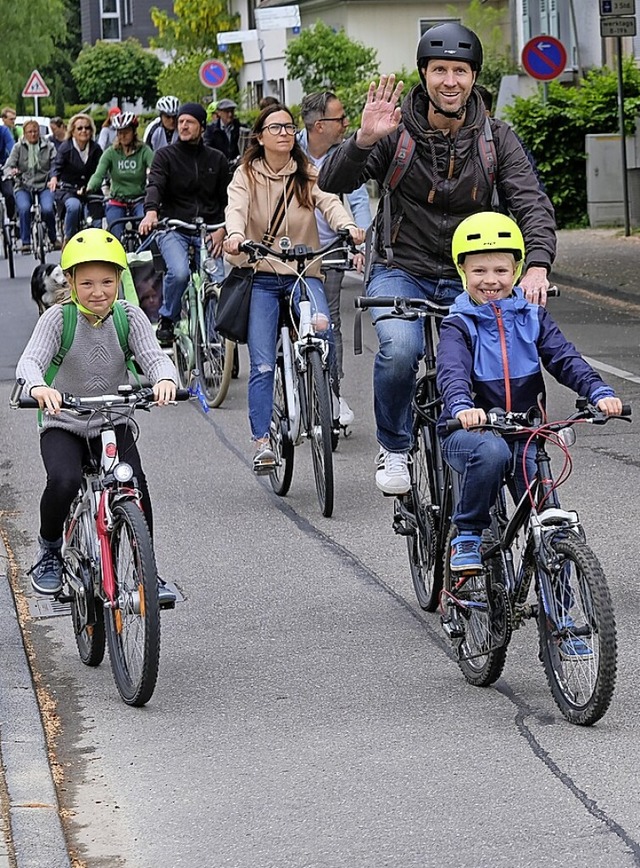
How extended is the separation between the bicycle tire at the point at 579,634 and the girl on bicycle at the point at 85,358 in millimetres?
1592

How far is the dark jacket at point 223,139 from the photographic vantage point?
72.5 ft

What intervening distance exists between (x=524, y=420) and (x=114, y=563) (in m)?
1.50

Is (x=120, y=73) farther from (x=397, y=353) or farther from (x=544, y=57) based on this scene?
(x=397, y=353)

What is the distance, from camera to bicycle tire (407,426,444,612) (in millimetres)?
6414

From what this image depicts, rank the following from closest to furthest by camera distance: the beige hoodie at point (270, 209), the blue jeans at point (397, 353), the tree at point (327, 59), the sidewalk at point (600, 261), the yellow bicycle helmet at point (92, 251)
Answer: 1. the yellow bicycle helmet at point (92, 251)
2. the blue jeans at point (397, 353)
3. the beige hoodie at point (270, 209)
4. the sidewalk at point (600, 261)
5. the tree at point (327, 59)

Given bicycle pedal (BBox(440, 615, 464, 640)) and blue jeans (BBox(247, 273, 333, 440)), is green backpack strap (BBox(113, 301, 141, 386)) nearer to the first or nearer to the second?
bicycle pedal (BBox(440, 615, 464, 640))

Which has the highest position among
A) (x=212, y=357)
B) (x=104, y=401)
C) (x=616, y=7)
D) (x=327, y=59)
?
(x=327, y=59)

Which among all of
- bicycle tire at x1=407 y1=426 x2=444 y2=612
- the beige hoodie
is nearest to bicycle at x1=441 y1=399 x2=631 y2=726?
bicycle tire at x1=407 y1=426 x2=444 y2=612

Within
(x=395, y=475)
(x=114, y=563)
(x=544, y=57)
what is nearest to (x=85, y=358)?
(x=114, y=563)

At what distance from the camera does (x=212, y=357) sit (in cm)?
1222

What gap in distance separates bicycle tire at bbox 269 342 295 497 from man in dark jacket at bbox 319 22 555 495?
7.42 ft

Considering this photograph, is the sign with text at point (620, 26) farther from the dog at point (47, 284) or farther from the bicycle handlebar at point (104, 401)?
the bicycle handlebar at point (104, 401)

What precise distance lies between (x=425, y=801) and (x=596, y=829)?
0.51 metres

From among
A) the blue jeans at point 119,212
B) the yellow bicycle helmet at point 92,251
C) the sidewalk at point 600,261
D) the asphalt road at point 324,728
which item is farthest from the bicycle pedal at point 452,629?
the blue jeans at point 119,212
